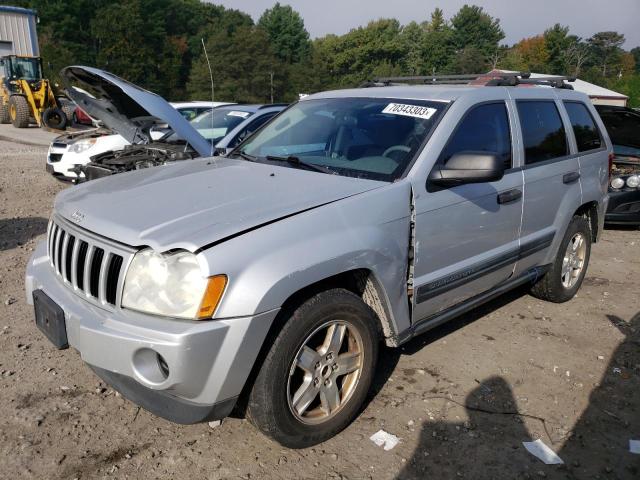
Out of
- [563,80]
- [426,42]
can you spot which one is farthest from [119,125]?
[426,42]

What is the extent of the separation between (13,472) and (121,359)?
2.87 ft

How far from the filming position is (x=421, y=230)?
2.99 meters

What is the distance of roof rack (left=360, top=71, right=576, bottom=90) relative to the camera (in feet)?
13.5

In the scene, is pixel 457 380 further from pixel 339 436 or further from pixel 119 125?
pixel 119 125

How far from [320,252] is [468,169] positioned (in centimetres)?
105

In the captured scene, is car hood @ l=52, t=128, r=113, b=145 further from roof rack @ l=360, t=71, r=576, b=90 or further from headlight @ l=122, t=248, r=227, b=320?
headlight @ l=122, t=248, r=227, b=320

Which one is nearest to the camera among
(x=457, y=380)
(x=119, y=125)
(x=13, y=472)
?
(x=13, y=472)

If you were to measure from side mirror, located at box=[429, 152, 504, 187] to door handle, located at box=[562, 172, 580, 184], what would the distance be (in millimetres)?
1526

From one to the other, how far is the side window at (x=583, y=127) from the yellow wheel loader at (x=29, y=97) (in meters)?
18.4

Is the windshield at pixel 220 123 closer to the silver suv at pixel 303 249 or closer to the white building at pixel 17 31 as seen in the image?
the silver suv at pixel 303 249

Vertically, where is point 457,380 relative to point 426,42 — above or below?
below

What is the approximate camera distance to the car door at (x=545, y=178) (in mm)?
3887

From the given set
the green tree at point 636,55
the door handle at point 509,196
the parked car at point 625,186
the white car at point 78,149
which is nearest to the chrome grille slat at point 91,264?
the door handle at point 509,196

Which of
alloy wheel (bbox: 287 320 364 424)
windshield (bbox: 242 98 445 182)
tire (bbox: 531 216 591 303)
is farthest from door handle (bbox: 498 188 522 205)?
alloy wheel (bbox: 287 320 364 424)
